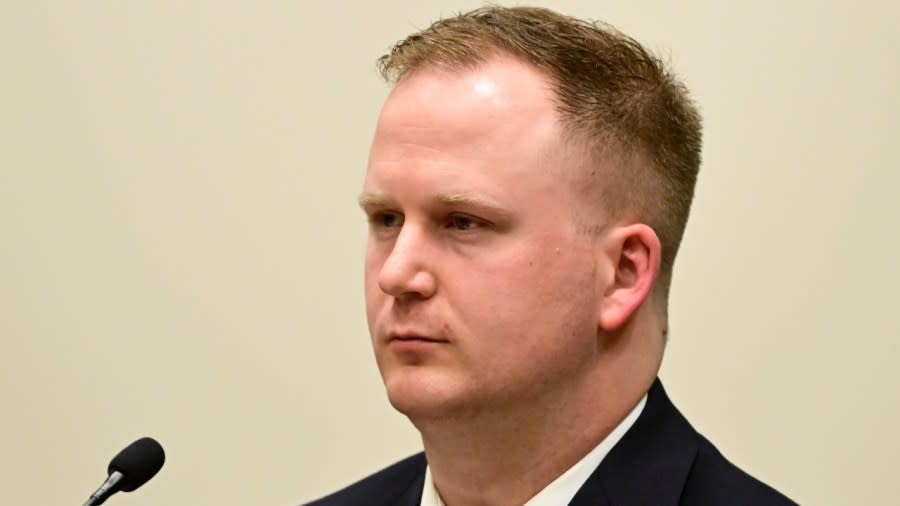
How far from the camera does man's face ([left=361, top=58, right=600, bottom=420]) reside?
2391 mm

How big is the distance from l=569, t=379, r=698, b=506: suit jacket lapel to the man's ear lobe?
0.57 ft

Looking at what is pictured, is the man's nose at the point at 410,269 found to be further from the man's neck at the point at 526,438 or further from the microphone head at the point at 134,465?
the microphone head at the point at 134,465

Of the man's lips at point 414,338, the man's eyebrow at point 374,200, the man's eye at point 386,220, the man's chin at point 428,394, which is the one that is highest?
the man's eyebrow at point 374,200

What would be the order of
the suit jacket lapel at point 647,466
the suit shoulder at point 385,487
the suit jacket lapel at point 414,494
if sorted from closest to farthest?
the suit jacket lapel at point 647,466
the suit jacket lapel at point 414,494
the suit shoulder at point 385,487

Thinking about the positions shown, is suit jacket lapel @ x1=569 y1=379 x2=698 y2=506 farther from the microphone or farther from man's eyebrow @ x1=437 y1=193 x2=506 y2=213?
the microphone

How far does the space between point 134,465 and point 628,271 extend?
0.81 metres

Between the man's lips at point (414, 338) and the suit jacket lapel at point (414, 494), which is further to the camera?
the suit jacket lapel at point (414, 494)

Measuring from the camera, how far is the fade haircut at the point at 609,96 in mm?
2479

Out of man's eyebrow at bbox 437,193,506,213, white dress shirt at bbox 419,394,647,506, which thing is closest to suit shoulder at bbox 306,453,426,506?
white dress shirt at bbox 419,394,647,506

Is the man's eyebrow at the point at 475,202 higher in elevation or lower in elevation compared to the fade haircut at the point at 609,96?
lower

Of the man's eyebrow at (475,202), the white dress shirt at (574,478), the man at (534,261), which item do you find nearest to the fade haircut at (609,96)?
the man at (534,261)

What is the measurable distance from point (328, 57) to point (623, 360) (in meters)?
1.53

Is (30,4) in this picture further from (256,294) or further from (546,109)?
(546,109)

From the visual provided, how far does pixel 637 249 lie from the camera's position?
2516 millimetres
